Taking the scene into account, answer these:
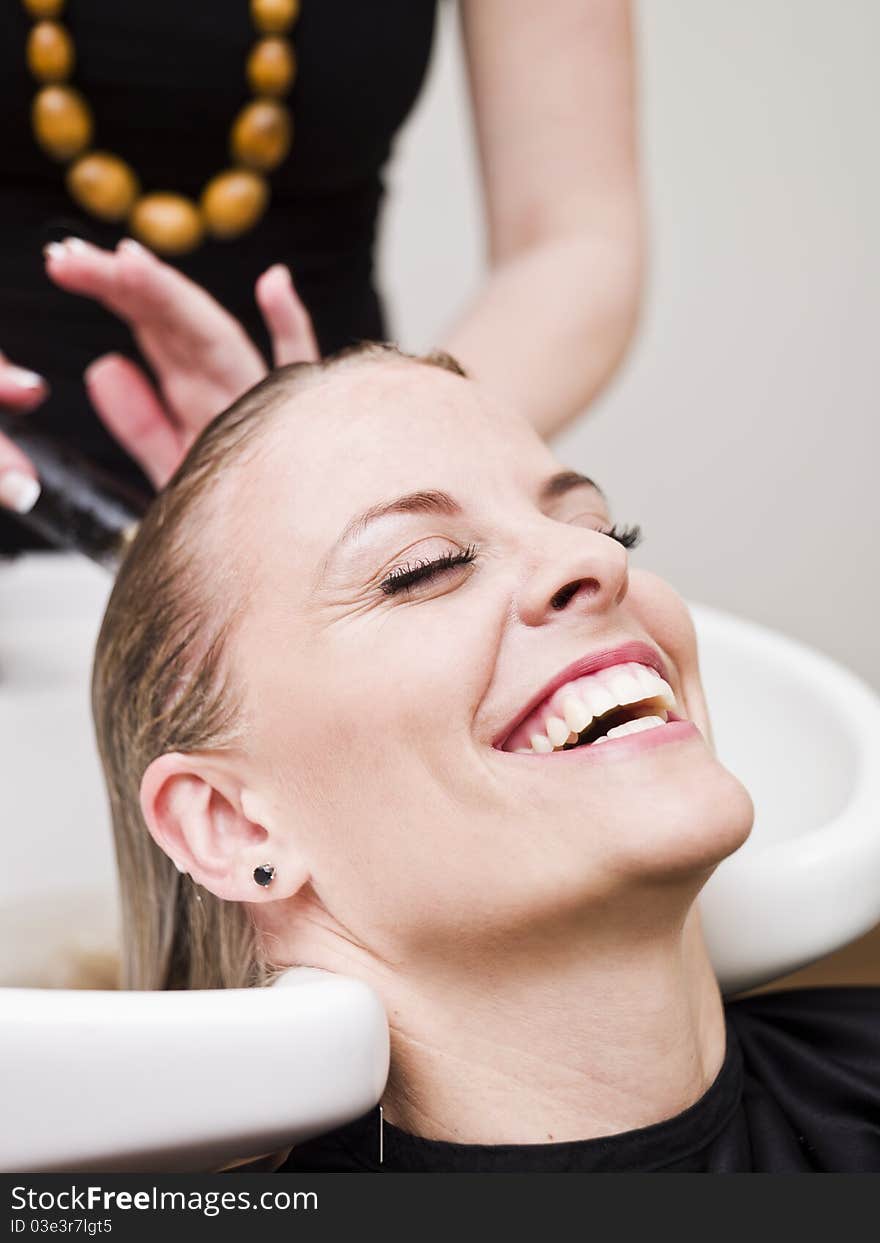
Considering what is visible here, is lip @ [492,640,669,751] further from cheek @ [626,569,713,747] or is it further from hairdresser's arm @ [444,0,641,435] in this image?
hairdresser's arm @ [444,0,641,435]

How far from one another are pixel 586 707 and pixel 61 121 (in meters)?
0.83

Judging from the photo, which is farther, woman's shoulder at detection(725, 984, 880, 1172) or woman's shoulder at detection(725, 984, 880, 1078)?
woman's shoulder at detection(725, 984, 880, 1078)

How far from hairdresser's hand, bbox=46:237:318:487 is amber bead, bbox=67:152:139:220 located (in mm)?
178

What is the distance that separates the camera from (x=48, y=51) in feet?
4.35

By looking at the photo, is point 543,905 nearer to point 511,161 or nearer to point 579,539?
point 579,539

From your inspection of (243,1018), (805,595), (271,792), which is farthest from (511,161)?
(805,595)

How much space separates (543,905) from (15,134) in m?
0.93

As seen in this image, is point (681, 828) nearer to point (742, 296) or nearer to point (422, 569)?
point (422, 569)

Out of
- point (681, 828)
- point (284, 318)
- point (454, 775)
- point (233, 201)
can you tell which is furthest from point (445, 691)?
point (233, 201)

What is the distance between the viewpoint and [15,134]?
1359mm

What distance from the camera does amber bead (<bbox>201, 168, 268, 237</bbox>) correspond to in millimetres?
1414

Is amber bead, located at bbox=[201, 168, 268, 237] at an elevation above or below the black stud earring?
above

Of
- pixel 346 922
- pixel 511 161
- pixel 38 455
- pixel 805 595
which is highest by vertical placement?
pixel 511 161

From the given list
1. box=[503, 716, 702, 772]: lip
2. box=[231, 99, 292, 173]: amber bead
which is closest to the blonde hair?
box=[503, 716, 702, 772]: lip
